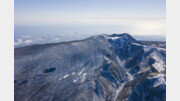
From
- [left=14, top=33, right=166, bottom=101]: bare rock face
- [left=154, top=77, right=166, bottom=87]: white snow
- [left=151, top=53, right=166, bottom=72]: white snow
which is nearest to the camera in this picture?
[left=154, top=77, right=166, bottom=87]: white snow

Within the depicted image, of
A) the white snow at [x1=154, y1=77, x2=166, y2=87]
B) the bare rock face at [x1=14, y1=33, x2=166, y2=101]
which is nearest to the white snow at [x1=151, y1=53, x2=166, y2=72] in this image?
the bare rock face at [x1=14, y1=33, x2=166, y2=101]

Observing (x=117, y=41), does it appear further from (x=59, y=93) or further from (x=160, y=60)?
(x=59, y=93)

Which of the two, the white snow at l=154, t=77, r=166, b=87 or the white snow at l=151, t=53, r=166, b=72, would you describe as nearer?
the white snow at l=154, t=77, r=166, b=87

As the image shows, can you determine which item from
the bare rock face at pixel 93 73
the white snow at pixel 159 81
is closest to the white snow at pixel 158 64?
the bare rock face at pixel 93 73

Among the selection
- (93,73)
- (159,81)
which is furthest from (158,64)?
(93,73)

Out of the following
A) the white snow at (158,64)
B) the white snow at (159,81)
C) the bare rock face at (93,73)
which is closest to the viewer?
the white snow at (159,81)

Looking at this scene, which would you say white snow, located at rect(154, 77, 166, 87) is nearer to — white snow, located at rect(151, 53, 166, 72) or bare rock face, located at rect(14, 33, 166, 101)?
bare rock face, located at rect(14, 33, 166, 101)

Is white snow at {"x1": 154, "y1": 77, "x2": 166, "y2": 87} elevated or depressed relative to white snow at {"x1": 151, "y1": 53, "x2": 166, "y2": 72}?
depressed

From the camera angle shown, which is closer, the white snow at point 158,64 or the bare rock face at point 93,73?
the bare rock face at point 93,73

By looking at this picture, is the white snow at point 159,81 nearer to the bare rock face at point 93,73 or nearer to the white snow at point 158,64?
the bare rock face at point 93,73
